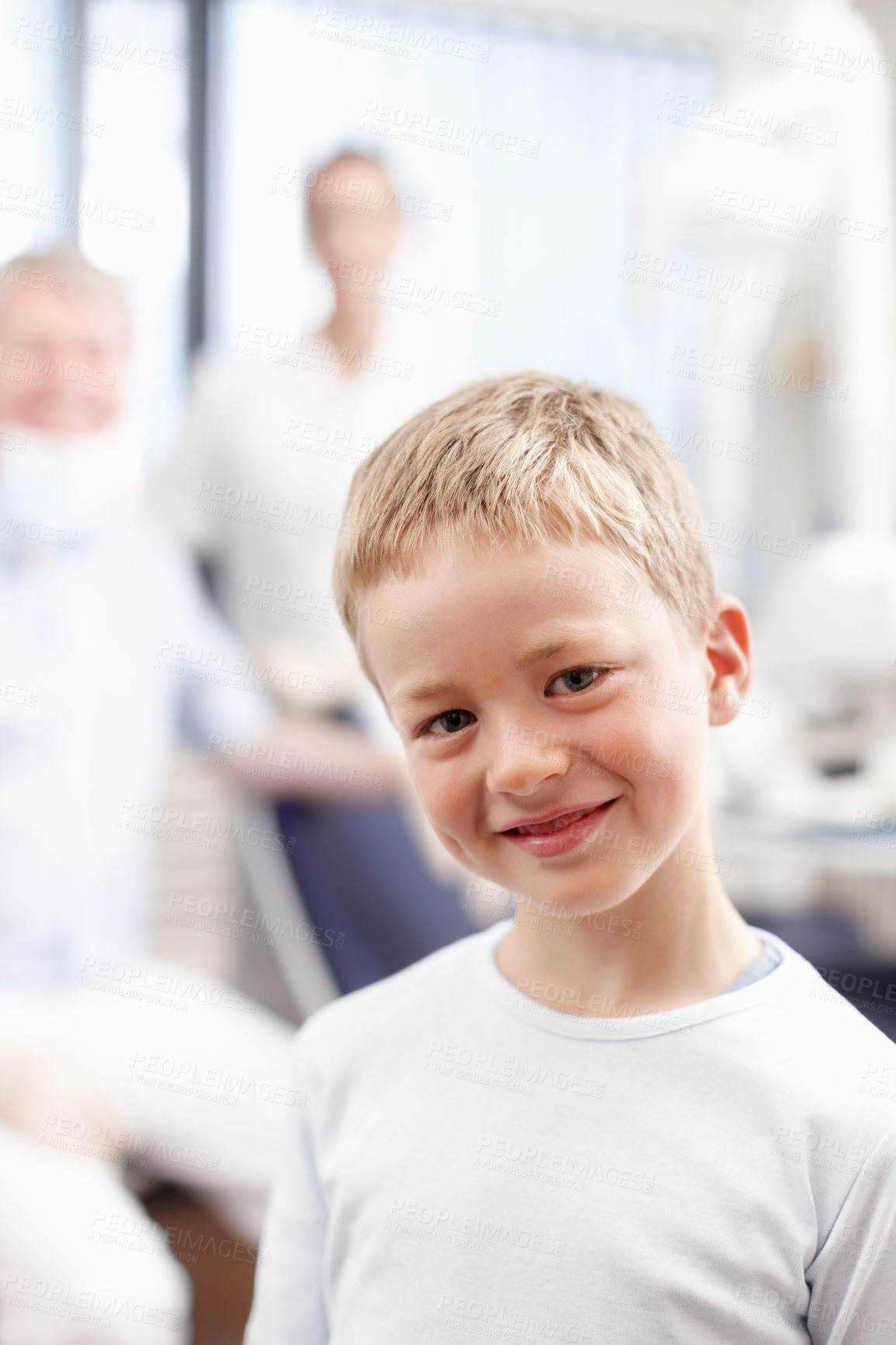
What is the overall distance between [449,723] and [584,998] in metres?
0.15

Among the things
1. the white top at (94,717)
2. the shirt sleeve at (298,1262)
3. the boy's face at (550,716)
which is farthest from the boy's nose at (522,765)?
the white top at (94,717)

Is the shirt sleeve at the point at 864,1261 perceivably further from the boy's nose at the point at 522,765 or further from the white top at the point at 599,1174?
the boy's nose at the point at 522,765

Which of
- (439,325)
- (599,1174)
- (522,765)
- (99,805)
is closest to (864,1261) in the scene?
(599,1174)

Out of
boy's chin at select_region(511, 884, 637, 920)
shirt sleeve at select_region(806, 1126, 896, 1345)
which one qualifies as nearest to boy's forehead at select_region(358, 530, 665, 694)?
boy's chin at select_region(511, 884, 637, 920)

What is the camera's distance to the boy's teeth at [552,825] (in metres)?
0.54

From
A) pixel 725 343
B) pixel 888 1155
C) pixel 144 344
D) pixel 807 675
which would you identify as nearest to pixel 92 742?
pixel 807 675

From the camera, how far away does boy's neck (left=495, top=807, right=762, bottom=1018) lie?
0.57 m

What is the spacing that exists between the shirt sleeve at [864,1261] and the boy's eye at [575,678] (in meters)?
0.22

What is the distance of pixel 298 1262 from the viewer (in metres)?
0.64

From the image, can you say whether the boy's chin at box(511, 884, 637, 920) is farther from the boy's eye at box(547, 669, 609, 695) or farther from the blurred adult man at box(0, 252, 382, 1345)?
the blurred adult man at box(0, 252, 382, 1345)

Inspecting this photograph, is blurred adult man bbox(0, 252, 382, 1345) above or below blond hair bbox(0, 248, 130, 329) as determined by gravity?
below

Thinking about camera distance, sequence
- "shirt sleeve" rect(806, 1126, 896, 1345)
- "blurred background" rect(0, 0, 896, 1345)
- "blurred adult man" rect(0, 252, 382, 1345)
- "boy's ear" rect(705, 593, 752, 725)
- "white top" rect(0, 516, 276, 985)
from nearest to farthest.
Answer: "shirt sleeve" rect(806, 1126, 896, 1345) < "boy's ear" rect(705, 593, 752, 725) < "blurred adult man" rect(0, 252, 382, 1345) < "white top" rect(0, 516, 276, 985) < "blurred background" rect(0, 0, 896, 1345)

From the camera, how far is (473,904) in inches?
66.7

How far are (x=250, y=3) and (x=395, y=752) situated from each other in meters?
2.47
